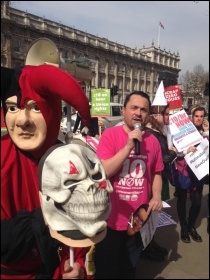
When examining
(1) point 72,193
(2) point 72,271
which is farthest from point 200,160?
(1) point 72,193

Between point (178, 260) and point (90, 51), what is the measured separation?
155 ft

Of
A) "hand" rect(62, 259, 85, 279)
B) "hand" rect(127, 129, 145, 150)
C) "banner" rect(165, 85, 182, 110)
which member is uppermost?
"banner" rect(165, 85, 182, 110)

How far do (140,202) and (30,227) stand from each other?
1125 mm

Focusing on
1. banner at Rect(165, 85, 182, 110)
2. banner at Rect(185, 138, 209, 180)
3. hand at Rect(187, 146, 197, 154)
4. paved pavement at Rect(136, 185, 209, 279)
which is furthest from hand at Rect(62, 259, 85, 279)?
banner at Rect(165, 85, 182, 110)

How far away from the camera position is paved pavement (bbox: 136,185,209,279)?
234 centimetres

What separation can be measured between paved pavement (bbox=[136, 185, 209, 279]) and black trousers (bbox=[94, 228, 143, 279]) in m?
0.51

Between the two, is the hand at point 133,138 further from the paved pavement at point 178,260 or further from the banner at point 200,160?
the banner at point 200,160

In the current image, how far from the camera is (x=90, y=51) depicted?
156 feet

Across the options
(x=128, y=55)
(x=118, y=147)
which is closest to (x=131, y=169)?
(x=118, y=147)

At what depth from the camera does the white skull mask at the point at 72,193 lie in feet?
2.91

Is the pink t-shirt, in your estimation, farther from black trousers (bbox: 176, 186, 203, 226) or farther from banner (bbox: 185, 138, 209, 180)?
black trousers (bbox: 176, 186, 203, 226)

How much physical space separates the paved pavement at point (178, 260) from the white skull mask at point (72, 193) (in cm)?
162

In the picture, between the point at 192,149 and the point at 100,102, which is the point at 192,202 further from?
the point at 100,102

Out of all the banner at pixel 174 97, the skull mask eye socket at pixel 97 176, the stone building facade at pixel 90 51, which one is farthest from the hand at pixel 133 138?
the stone building facade at pixel 90 51
